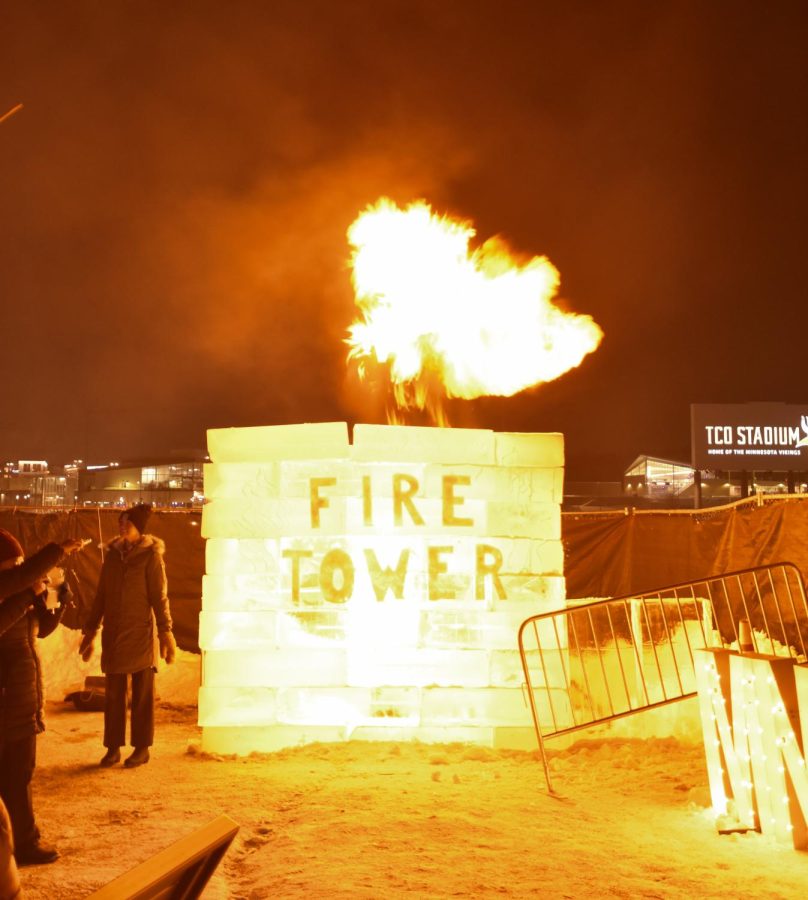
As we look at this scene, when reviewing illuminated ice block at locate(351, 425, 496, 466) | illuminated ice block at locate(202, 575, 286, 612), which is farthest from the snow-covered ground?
illuminated ice block at locate(351, 425, 496, 466)

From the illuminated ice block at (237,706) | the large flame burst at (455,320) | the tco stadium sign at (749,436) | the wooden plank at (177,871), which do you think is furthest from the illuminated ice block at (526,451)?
the tco stadium sign at (749,436)

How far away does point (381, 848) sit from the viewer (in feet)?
16.2

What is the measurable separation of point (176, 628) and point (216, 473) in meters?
5.99

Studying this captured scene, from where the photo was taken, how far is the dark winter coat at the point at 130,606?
23.7ft

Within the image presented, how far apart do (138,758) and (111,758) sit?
0.22 m

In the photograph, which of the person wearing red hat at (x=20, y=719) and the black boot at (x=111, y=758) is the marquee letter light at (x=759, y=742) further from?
the black boot at (x=111, y=758)

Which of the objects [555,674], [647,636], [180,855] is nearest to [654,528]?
[647,636]

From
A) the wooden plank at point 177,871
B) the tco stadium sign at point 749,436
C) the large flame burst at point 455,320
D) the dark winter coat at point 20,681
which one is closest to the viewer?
the wooden plank at point 177,871

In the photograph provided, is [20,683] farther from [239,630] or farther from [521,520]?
[521,520]

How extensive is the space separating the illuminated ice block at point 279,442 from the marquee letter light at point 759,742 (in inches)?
138

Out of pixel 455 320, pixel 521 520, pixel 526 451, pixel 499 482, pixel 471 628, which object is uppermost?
pixel 455 320

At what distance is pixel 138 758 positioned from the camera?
7195 millimetres

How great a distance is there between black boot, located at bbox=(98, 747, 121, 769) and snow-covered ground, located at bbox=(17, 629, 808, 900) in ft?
0.61

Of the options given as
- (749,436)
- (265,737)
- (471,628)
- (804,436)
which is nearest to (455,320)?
(471,628)
